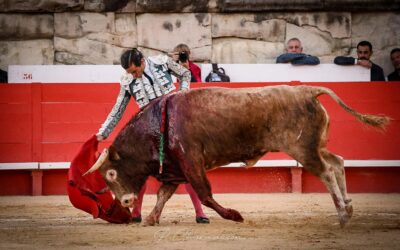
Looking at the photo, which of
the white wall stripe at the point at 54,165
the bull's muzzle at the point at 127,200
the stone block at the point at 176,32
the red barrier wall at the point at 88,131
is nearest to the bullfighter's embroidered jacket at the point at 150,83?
the bull's muzzle at the point at 127,200

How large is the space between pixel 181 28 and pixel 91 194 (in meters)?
4.50

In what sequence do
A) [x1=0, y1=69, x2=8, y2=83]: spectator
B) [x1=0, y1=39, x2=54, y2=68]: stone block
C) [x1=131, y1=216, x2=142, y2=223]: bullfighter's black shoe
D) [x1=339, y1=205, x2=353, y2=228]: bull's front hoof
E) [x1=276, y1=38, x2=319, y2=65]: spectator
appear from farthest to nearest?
[x1=0, y1=39, x2=54, y2=68]: stone block < [x1=0, y1=69, x2=8, y2=83]: spectator < [x1=276, y1=38, x2=319, y2=65]: spectator < [x1=131, y1=216, x2=142, y2=223]: bullfighter's black shoe < [x1=339, y1=205, x2=353, y2=228]: bull's front hoof

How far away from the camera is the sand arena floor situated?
5.32 metres

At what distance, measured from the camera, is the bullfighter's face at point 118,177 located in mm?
6379

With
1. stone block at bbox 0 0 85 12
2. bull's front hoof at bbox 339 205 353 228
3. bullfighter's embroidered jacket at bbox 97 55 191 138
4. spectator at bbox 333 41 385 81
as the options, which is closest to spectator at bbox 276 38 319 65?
spectator at bbox 333 41 385 81

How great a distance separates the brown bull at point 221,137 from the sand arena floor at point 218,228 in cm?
22

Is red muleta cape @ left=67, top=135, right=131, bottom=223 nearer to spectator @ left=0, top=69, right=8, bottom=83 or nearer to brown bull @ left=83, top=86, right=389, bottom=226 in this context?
brown bull @ left=83, top=86, right=389, bottom=226

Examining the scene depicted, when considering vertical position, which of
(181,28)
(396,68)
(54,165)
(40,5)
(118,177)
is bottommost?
(54,165)

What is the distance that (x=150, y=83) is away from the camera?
652cm

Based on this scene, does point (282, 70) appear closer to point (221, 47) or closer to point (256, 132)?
point (221, 47)

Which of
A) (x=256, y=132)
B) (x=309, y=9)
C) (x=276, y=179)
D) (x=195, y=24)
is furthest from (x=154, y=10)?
(x=256, y=132)

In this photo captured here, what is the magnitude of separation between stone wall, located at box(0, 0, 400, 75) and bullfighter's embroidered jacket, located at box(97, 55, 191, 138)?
4.23 metres

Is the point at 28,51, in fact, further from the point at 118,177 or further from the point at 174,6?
the point at 118,177

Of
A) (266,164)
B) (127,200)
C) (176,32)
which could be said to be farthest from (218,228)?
(176,32)
